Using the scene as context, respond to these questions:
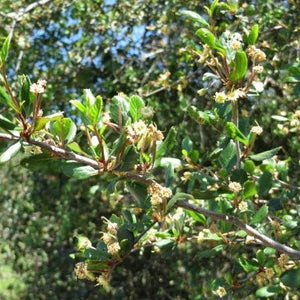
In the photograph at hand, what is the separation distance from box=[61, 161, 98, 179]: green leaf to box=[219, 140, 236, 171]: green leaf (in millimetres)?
536

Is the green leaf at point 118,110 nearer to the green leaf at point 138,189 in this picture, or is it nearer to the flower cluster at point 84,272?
the green leaf at point 138,189

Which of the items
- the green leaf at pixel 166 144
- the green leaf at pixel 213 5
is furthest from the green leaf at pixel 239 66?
the green leaf at pixel 213 5

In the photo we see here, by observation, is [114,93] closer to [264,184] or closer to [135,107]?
[264,184]

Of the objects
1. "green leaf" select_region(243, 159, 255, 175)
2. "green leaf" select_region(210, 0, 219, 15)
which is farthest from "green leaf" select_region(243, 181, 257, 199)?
"green leaf" select_region(210, 0, 219, 15)

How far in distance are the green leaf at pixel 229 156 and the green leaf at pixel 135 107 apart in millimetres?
402

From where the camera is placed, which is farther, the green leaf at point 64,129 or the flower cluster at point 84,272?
the flower cluster at point 84,272

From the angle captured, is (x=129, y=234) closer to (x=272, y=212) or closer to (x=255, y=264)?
(x=255, y=264)

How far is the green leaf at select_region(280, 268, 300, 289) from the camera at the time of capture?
1503 mm

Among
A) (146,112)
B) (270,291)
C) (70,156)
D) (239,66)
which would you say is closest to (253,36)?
(239,66)

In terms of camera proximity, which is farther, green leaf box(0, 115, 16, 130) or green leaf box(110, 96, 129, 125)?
green leaf box(110, 96, 129, 125)

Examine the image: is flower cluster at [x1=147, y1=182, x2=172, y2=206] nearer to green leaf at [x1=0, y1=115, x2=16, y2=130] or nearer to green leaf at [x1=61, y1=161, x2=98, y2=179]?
green leaf at [x1=61, y1=161, x2=98, y2=179]

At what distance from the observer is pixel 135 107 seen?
1.29 m

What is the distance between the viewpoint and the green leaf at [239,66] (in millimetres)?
1333

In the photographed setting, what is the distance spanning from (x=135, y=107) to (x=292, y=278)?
0.70 meters
